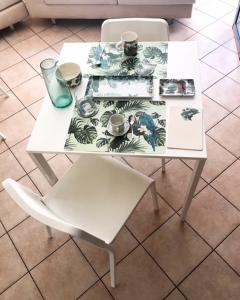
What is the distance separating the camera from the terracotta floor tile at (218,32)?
247cm

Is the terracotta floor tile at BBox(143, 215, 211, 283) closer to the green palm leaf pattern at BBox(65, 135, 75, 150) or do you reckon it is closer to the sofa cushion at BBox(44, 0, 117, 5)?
the green palm leaf pattern at BBox(65, 135, 75, 150)

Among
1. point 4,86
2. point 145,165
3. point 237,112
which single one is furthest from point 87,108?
point 4,86

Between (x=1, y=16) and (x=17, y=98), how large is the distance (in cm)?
92

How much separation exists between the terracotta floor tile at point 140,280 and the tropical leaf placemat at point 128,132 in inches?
29.0

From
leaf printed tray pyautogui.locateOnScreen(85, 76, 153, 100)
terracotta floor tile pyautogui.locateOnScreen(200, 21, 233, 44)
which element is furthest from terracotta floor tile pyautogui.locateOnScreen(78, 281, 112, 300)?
terracotta floor tile pyautogui.locateOnScreen(200, 21, 233, 44)

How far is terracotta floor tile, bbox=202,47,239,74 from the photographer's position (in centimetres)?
225

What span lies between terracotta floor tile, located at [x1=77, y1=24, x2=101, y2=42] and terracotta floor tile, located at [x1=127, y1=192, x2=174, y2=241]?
1.73 meters

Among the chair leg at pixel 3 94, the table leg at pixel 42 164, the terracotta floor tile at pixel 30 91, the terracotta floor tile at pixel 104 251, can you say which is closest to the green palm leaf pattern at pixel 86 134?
the table leg at pixel 42 164

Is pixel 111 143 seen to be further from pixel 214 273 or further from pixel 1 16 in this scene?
pixel 1 16

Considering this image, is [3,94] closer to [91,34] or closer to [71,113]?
[91,34]

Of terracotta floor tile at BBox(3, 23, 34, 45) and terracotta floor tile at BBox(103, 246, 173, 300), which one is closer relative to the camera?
terracotta floor tile at BBox(103, 246, 173, 300)

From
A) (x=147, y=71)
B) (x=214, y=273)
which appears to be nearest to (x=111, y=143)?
(x=147, y=71)

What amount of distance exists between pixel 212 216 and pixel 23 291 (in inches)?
43.6

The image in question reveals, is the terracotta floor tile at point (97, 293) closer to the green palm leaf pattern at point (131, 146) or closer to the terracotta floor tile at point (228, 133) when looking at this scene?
the green palm leaf pattern at point (131, 146)
